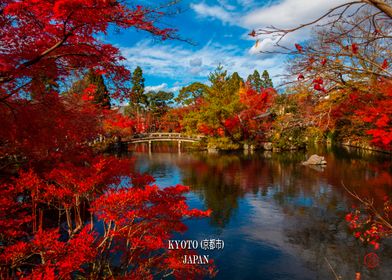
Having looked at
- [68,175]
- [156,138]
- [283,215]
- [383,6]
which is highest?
[383,6]

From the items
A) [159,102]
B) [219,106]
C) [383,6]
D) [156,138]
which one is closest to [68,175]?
[383,6]

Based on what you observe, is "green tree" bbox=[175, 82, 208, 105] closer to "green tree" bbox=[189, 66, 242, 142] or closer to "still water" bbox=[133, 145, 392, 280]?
"green tree" bbox=[189, 66, 242, 142]

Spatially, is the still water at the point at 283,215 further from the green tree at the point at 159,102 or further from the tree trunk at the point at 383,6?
the green tree at the point at 159,102

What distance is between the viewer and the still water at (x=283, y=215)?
280 inches

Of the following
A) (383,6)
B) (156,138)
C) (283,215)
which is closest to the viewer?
(383,6)

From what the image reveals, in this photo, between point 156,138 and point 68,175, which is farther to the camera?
point 156,138

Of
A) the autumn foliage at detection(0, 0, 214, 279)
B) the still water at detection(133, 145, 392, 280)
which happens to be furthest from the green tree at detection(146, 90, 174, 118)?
the autumn foliage at detection(0, 0, 214, 279)

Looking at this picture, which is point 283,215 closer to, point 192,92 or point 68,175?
point 68,175

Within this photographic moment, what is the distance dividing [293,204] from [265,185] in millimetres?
3365

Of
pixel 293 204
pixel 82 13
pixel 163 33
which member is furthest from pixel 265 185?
pixel 82 13

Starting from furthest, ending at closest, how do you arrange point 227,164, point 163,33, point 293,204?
point 227,164 → point 293,204 → point 163,33

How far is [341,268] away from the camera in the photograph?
6.92 metres

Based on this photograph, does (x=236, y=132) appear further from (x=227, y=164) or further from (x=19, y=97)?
(x=19, y=97)

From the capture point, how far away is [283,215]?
10672 millimetres
